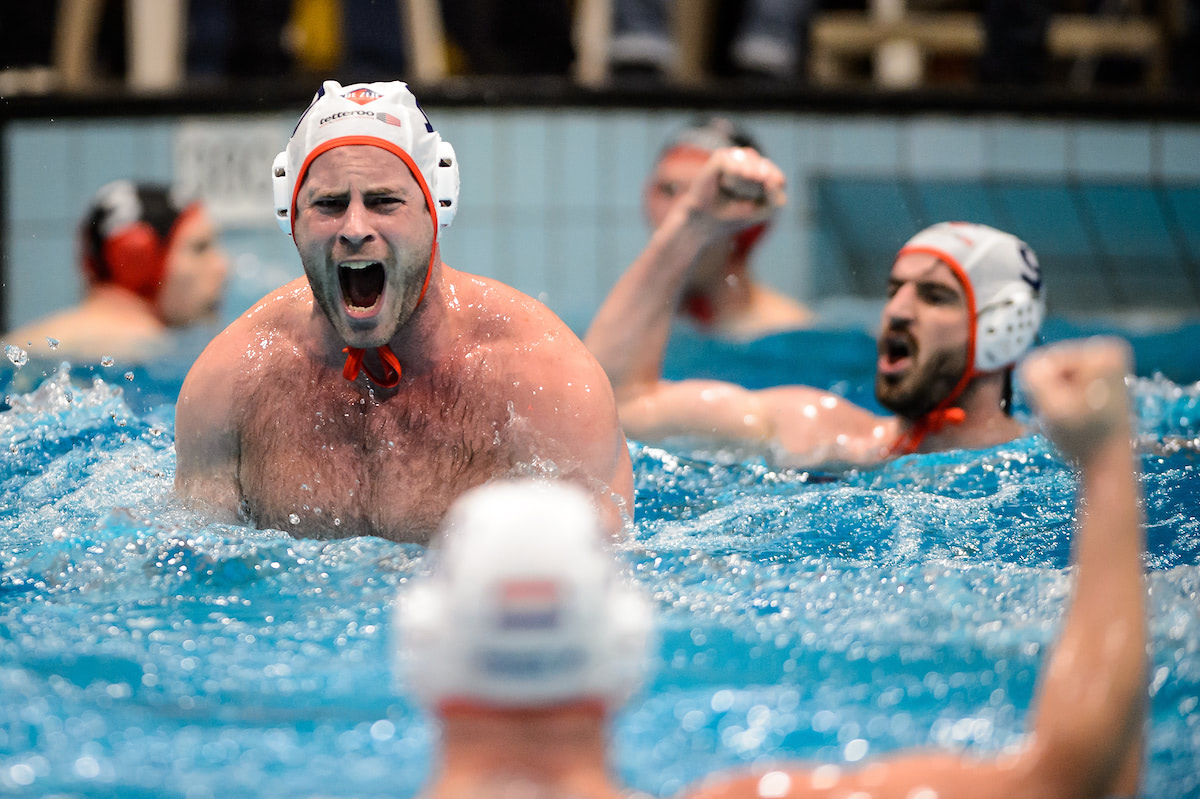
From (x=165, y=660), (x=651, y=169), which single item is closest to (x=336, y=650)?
(x=165, y=660)

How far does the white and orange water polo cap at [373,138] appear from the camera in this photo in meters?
3.32

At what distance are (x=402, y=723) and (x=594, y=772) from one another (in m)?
0.88

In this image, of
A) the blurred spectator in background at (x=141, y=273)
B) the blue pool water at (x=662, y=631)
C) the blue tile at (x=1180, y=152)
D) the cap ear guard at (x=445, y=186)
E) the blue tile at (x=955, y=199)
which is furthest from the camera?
the blue tile at (x=955, y=199)

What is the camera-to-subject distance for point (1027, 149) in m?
7.88

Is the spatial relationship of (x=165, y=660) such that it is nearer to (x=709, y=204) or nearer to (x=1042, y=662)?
(x=1042, y=662)

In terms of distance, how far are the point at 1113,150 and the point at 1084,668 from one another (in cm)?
667

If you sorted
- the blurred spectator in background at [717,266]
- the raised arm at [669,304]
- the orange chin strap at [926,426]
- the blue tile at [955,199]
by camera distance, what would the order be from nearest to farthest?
the raised arm at [669,304]
the orange chin strap at [926,426]
the blurred spectator in background at [717,266]
the blue tile at [955,199]

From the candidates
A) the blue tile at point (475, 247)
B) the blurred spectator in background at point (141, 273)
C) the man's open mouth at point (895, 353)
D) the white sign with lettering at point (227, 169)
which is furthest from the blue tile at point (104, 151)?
the man's open mouth at point (895, 353)

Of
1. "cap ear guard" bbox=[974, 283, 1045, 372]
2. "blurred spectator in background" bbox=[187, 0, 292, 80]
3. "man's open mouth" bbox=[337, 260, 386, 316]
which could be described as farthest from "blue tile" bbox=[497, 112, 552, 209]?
"man's open mouth" bbox=[337, 260, 386, 316]

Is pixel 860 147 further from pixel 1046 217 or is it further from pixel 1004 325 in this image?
pixel 1004 325

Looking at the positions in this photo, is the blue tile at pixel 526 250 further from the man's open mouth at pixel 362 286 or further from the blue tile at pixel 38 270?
the man's open mouth at pixel 362 286

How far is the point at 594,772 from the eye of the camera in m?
1.65

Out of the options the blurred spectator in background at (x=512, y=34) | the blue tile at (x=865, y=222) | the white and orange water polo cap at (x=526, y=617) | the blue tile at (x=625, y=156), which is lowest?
the white and orange water polo cap at (x=526, y=617)

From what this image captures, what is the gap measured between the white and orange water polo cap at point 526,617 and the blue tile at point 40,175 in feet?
23.0
